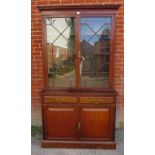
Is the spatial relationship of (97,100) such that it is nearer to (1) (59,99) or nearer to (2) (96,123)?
(2) (96,123)

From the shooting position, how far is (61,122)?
2646 millimetres

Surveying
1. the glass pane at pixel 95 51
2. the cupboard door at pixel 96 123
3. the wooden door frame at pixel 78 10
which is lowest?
the cupboard door at pixel 96 123

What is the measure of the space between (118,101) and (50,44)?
1409 mm

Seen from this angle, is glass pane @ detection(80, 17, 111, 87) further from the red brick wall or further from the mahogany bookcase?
the red brick wall

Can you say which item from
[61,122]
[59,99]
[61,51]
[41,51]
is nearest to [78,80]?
[59,99]

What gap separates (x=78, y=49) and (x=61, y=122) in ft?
3.28

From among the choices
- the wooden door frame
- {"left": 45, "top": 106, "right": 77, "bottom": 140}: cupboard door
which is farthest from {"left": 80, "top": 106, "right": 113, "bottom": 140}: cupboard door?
the wooden door frame

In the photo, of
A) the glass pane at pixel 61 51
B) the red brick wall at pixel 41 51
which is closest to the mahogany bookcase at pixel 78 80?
the glass pane at pixel 61 51

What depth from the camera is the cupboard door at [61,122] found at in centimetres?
262

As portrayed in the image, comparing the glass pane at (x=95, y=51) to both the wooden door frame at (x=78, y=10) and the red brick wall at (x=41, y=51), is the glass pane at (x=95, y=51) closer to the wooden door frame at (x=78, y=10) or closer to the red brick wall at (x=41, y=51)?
the wooden door frame at (x=78, y=10)
